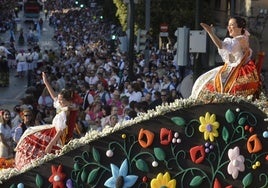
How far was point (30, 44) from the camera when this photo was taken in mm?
50281

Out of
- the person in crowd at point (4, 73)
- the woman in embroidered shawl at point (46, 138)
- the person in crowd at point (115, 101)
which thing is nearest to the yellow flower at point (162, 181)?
the woman in embroidered shawl at point (46, 138)

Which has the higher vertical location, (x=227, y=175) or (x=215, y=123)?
(x=215, y=123)

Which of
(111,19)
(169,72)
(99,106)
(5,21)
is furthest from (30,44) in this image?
(99,106)

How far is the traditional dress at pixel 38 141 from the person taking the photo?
7.07 m

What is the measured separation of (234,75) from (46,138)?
1.98 m

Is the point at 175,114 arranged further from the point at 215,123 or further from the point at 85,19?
the point at 85,19

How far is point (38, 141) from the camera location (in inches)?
283

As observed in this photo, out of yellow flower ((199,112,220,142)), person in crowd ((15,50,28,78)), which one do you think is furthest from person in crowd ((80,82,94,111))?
person in crowd ((15,50,28,78))

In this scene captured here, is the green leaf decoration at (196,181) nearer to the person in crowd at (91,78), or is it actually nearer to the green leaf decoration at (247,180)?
the green leaf decoration at (247,180)

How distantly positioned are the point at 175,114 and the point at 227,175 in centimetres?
66

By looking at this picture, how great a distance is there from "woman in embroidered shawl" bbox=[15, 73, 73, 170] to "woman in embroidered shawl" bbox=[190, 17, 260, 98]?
139 cm

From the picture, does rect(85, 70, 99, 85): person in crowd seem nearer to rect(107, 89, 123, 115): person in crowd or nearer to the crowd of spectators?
the crowd of spectators

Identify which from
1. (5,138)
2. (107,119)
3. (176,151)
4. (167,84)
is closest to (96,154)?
(176,151)

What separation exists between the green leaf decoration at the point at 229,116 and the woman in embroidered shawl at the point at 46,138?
1764 millimetres
